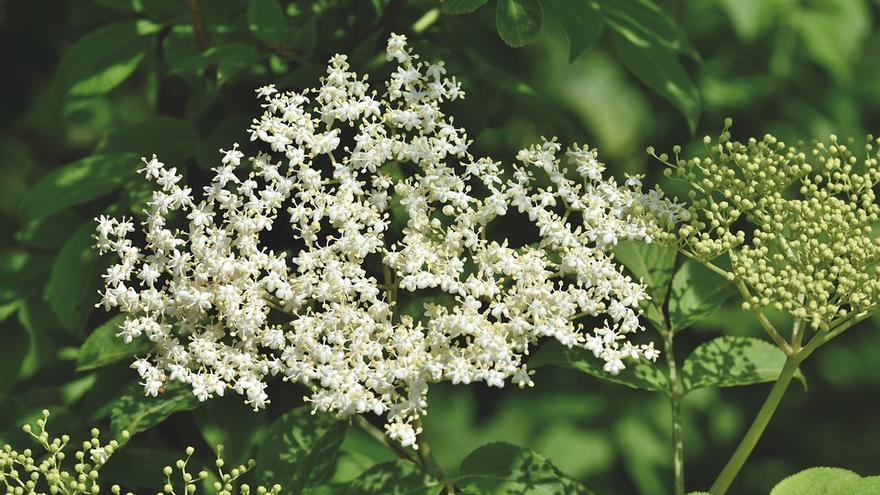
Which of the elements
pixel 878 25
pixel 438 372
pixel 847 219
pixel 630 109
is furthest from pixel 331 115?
pixel 878 25

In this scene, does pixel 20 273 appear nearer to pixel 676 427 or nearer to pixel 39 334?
pixel 39 334

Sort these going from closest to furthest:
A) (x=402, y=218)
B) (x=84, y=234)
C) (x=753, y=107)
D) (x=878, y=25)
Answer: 1. (x=402, y=218)
2. (x=84, y=234)
3. (x=753, y=107)
4. (x=878, y=25)

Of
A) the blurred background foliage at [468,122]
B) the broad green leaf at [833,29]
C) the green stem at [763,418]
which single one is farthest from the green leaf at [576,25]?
the broad green leaf at [833,29]

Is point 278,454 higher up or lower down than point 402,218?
lower down

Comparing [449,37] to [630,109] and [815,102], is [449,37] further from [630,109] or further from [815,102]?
[815,102]

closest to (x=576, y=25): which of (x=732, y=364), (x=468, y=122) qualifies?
(x=468, y=122)

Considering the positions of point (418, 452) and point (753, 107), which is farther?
point (753, 107)

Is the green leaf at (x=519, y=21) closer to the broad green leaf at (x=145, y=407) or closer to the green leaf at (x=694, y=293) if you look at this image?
the green leaf at (x=694, y=293)
